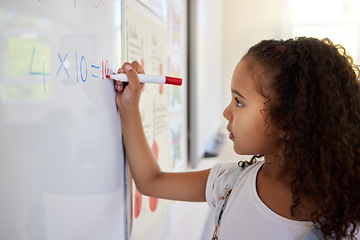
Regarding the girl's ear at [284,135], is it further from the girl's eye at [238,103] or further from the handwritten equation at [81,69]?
the handwritten equation at [81,69]

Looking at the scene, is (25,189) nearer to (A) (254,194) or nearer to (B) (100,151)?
(B) (100,151)

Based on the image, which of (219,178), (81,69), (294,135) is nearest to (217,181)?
(219,178)

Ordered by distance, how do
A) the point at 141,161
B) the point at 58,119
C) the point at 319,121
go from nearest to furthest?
the point at 58,119 → the point at 319,121 → the point at 141,161

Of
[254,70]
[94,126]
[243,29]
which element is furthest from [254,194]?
[243,29]

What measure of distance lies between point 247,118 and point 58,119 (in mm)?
357

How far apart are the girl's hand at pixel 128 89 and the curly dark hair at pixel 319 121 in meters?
0.23

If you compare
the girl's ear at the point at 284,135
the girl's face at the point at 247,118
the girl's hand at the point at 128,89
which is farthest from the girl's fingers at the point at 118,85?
the girl's ear at the point at 284,135

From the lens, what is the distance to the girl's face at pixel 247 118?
0.66 meters

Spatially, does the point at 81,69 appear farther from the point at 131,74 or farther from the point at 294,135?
the point at 294,135

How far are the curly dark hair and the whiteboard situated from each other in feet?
0.99

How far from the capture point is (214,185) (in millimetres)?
775

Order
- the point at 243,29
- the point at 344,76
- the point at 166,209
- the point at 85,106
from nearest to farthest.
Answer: the point at 85,106, the point at 344,76, the point at 166,209, the point at 243,29

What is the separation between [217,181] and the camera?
77 centimetres

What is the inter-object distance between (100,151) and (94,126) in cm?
5
